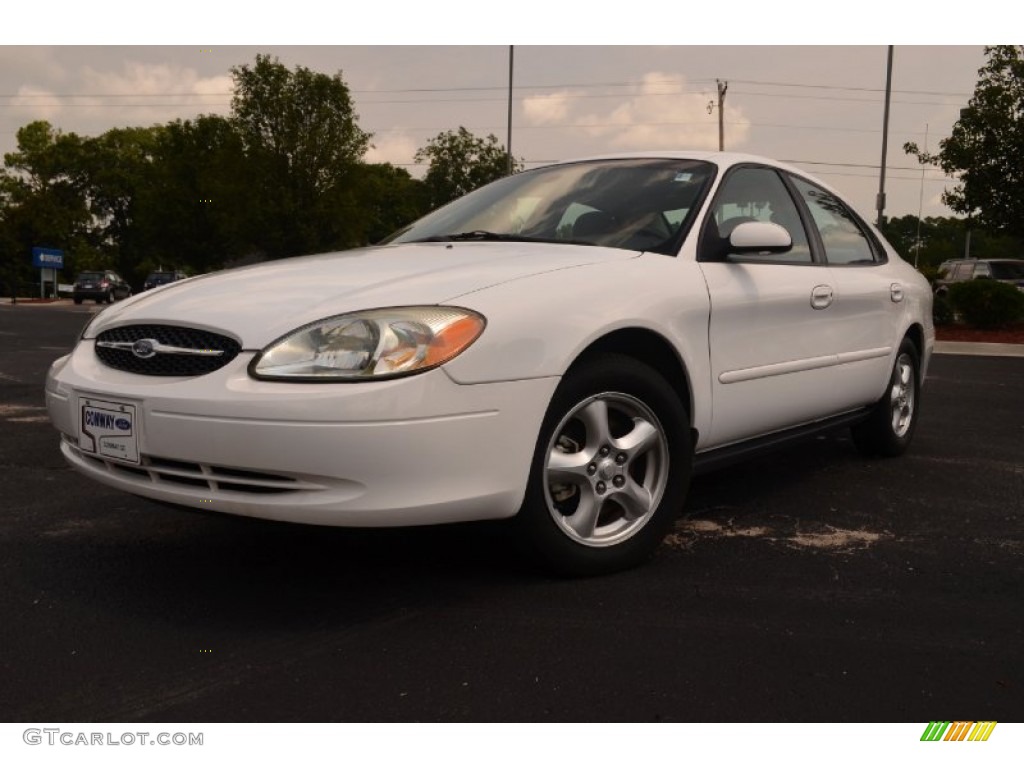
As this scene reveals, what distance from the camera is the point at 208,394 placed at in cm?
285

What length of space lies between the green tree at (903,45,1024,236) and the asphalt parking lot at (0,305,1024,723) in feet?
55.9

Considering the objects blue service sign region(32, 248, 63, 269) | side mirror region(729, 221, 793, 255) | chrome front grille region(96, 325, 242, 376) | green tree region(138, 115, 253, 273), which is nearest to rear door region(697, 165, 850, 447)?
side mirror region(729, 221, 793, 255)

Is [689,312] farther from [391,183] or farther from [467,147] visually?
[391,183]

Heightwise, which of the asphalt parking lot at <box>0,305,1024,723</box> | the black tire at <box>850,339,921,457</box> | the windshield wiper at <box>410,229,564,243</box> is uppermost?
the windshield wiper at <box>410,229,564,243</box>

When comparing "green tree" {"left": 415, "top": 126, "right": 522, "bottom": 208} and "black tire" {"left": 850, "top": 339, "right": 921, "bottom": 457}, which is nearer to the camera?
"black tire" {"left": 850, "top": 339, "right": 921, "bottom": 457}

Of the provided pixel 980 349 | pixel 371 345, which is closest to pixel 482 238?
pixel 371 345

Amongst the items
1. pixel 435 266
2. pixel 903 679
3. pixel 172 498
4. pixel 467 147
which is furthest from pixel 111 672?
pixel 467 147

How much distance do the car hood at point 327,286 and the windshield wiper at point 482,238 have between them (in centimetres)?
13

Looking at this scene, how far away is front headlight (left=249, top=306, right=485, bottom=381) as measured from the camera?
2.83 metres

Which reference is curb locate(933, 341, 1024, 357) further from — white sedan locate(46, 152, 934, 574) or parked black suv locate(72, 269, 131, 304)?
parked black suv locate(72, 269, 131, 304)

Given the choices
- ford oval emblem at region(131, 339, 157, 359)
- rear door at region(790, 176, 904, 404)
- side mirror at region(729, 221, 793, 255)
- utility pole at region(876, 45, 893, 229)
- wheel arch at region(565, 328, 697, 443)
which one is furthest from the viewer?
utility pole at region(876, 45, 893, 229)

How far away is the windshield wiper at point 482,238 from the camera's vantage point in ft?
12.8

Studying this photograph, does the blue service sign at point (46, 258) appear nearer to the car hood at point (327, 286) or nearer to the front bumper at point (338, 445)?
the car hood at point (327, 286)

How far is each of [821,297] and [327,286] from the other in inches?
91.2
